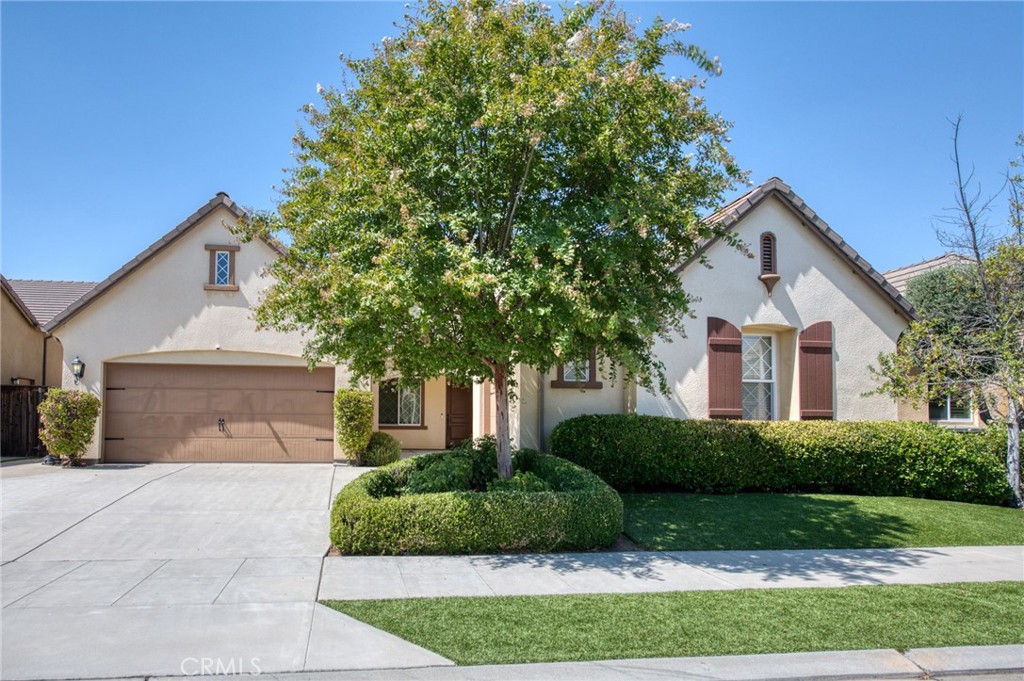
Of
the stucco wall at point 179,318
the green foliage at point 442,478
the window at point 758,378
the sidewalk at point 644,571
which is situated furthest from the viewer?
the stucco wall at point 179,318

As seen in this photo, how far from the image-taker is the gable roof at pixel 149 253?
14.9 m

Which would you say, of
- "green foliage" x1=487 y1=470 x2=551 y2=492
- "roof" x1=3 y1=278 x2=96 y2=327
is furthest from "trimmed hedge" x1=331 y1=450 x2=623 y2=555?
"roof" x1=3 y1=278 x2=96 y2=327

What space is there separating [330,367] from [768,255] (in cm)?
968

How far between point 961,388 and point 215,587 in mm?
12208

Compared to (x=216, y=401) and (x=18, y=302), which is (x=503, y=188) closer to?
(x=216, y=401)

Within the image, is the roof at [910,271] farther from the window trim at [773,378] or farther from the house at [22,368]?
the house at [22,368]

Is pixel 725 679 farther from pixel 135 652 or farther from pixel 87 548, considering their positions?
pixel 87 548

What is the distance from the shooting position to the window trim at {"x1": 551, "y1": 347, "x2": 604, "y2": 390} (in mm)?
13180

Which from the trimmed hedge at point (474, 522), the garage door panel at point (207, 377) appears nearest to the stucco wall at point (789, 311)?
the trimmed hedge at point (474, 522)

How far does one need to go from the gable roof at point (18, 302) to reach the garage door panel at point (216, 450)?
17.6 ft

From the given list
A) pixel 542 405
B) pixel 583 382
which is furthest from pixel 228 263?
pixel 583 382

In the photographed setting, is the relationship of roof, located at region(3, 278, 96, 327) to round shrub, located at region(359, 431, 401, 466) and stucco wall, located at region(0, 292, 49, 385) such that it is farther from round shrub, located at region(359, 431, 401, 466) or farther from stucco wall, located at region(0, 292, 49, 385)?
round shrub, located at region(359, 431, 401, 466)

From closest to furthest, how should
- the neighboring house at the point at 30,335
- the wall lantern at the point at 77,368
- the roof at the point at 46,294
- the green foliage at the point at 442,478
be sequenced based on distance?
the green foliage at the point at 442,478 < the wall lantern at the point at 77,368 < the neighboring house at the point at 30,335 < the roof at the point at 46,294

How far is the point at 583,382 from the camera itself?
13.3 m
